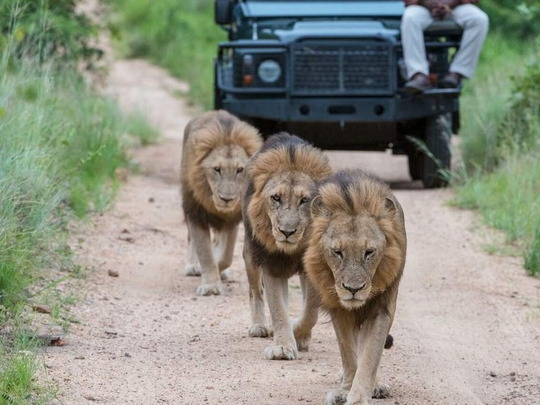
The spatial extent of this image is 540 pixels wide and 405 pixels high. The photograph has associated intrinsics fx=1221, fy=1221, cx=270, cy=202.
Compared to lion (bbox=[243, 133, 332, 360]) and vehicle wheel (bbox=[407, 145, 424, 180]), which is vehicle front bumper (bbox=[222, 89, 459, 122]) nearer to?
vehicle wheel (bbox=[407, 145, 424, 180])

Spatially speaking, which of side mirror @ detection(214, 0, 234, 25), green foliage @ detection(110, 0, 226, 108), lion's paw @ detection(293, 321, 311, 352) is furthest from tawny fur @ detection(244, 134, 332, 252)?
green foliage @ detection(110, 0, 226, 108)

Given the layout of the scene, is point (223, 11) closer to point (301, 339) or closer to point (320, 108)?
point (320, 108)

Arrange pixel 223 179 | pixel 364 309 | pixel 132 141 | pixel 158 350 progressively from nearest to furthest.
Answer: pixel 364 309
pixel 158 350
pixel 223 179
pixel 132 141

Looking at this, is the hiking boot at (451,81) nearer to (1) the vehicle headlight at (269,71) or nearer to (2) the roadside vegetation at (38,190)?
(1) the vehicle headlight at (269,71)

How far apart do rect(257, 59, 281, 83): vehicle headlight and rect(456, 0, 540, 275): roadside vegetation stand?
71.5 inches

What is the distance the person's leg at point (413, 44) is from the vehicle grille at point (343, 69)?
0.55 feet

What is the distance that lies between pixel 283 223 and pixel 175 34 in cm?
1813

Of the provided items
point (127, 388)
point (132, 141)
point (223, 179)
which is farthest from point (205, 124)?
point (132, 141)

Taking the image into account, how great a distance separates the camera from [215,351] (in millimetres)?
5941

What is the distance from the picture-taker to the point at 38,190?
7.07 meters

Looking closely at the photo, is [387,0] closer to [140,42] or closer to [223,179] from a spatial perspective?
[223,179]

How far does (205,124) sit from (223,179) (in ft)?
1.59

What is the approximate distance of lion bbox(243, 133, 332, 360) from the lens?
18.6ft

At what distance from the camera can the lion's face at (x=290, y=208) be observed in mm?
5652
